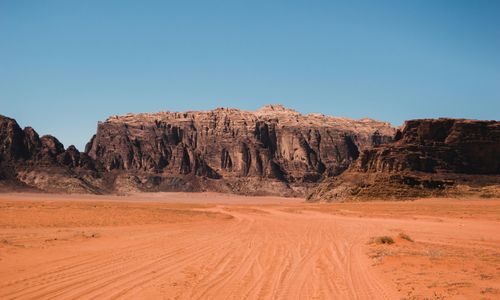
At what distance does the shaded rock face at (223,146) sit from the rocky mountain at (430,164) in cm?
7631

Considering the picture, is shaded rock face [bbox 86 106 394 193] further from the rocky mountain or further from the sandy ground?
the sandy ground

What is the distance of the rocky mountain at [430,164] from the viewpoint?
7488 cm

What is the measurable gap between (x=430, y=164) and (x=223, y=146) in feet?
364

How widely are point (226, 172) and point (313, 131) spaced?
43.1 m

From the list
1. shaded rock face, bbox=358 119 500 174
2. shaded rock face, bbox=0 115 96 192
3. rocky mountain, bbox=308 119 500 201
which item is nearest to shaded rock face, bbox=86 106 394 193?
shaded rock face, bbox=0 115 96 192

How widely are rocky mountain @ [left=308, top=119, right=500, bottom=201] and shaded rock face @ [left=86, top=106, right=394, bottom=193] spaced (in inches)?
3004

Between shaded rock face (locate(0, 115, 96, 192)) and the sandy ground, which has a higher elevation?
shaded rock face (locate(0, 115, 96, 192))

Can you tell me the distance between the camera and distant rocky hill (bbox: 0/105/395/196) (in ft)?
429

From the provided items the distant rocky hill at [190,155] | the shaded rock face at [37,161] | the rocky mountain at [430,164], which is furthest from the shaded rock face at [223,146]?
the rocky mountain at [430,164]

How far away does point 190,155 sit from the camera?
174m

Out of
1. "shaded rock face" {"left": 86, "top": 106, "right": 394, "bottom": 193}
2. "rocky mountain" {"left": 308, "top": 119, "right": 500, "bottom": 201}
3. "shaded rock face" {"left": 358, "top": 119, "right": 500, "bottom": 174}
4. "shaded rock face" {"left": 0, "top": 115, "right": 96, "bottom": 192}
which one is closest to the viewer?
"rocky mountain" {"left": 308, "top": 119, "right": 500, "bottom": 201}

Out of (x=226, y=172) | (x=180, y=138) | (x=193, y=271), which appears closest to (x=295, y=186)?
(x=226, y=172)

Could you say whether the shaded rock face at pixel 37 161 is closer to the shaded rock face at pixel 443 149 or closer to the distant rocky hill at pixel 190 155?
the distant rocky hill at pixel 190 155

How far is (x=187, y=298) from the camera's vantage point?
8961 mm
